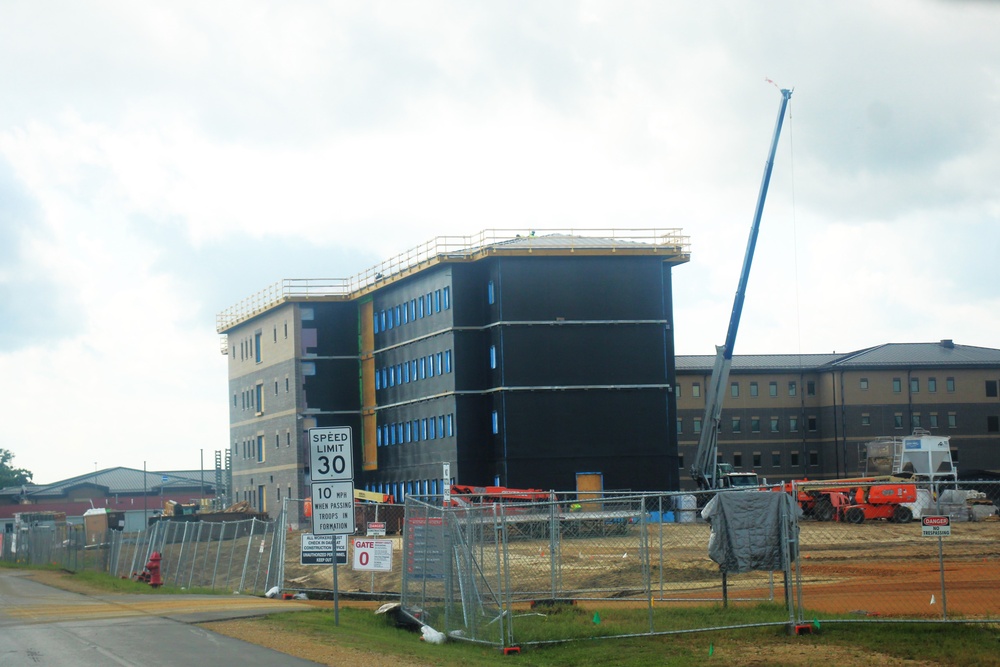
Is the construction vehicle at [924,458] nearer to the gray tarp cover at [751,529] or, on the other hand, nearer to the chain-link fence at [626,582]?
the chain-link fence at [626,582]

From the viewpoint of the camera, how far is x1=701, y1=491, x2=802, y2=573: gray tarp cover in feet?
58.6

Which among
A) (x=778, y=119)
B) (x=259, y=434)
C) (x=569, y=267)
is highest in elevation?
(x=778, y=119)

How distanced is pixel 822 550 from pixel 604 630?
2320 centimetres

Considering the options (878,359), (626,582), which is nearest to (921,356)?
(878,359)

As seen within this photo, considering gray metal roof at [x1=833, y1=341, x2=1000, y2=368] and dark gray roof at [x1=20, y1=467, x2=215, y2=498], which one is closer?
gray metal roof at [x1=833, y1=341, x2=1000, y2=368]

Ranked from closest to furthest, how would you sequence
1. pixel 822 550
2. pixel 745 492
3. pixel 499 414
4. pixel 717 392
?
pixel 745 492
pixel 822 550
pixel 717 392
pixel 499 414

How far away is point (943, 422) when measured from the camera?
9538 cm

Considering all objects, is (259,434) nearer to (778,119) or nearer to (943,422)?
(778,119)

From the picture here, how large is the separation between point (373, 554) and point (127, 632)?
25.8ft

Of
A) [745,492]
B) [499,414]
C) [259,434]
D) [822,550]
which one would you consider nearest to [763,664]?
[745,492]

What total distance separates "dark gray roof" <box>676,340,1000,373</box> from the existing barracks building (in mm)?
307

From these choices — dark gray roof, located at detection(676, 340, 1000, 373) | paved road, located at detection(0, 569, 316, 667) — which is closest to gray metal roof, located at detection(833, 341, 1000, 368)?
dark gray roof, located at detection(676, 340, 1000, 373)

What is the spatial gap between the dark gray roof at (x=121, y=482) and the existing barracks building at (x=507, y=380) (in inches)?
2345

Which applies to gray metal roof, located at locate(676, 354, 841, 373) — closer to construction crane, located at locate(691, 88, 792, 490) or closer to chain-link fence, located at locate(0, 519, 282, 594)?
construction crane, located at locate(691, 88, 792, 490)
